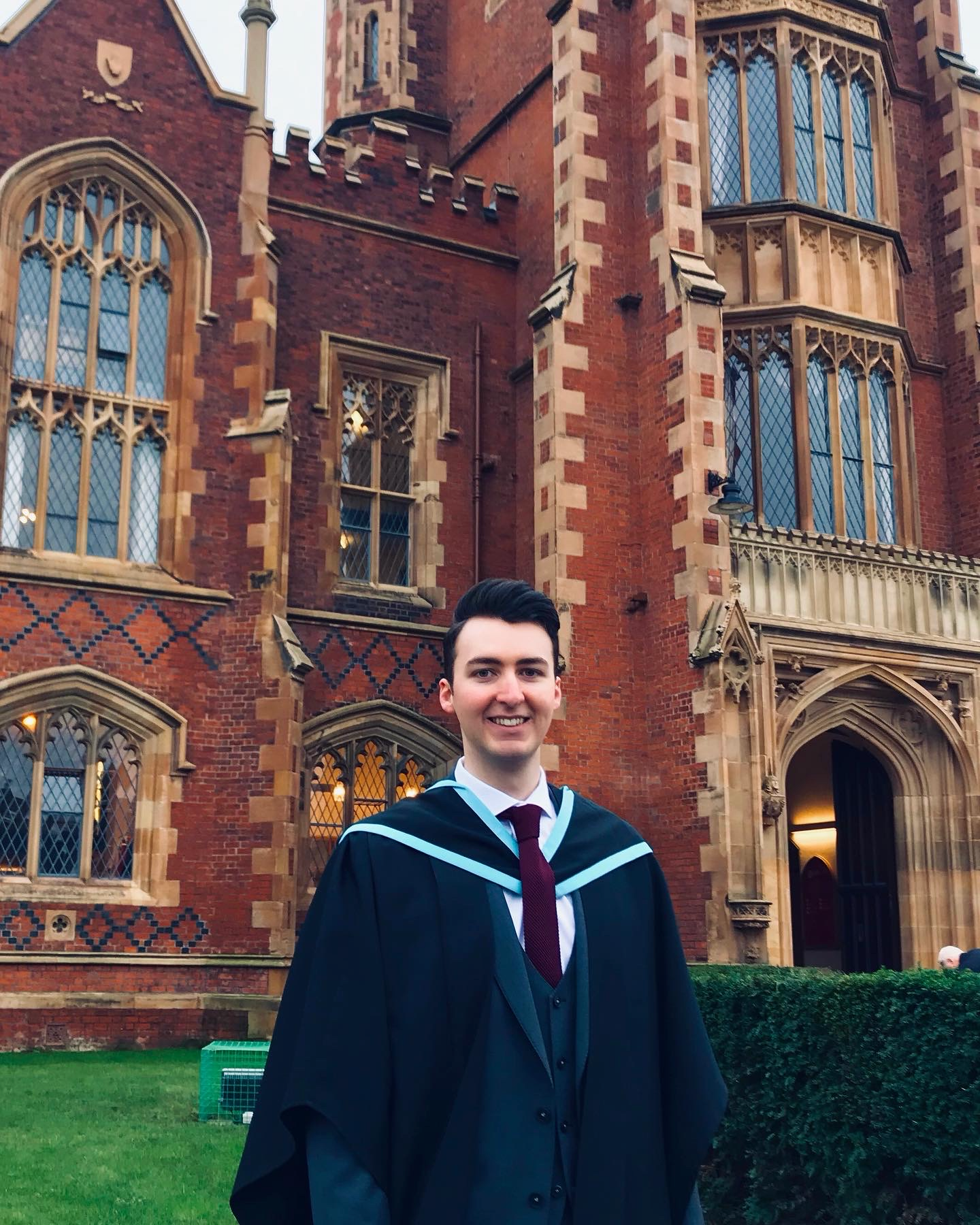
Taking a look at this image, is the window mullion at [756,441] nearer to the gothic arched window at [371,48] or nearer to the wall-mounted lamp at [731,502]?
the wall-mounted lamp at [731,502]

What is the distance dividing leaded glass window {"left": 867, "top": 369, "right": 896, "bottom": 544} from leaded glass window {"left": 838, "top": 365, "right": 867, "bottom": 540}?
188mm

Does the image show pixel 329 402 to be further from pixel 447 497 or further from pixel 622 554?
pixel 622 554

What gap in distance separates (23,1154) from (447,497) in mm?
10055

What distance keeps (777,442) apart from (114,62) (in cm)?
826

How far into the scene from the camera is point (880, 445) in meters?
16.0

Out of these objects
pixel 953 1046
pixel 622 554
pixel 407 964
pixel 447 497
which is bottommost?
pixel 953 1046

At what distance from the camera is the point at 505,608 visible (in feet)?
8.94

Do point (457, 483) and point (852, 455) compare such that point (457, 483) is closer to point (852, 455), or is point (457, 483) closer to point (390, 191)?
point (390, 191)

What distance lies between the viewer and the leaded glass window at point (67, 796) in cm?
1317

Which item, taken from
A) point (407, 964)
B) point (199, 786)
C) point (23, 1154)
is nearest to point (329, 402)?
point (199, 786)

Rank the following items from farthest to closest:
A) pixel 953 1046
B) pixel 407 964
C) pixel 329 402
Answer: pixel 329 402 < pixel 953 1046 < pixel 407 964

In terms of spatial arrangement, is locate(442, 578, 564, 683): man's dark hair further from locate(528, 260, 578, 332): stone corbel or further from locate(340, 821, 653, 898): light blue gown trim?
locate(528, 260, 578, 332): stone corbel

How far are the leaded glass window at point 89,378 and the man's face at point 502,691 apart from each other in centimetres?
1197

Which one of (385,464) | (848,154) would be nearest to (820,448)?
(848,154)
